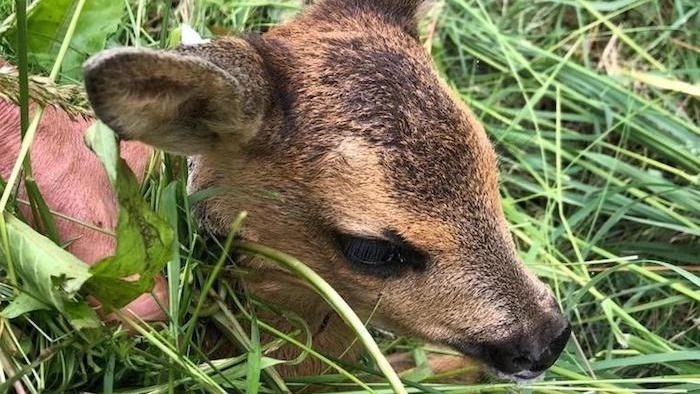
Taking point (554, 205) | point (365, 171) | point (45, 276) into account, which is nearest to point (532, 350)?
point (365, 171)

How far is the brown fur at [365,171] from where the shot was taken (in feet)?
7.95

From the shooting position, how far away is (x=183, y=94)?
224cm

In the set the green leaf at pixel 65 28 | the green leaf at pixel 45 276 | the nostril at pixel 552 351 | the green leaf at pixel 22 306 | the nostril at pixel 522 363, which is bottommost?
the nostril at pixel 522 363

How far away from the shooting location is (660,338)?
11.3 ft

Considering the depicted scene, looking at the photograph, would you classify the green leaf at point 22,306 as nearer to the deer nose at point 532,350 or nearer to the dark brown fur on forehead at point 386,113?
the dark brown fur on forehead at point 386,113

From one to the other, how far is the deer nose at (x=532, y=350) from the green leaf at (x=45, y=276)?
3.16 feet

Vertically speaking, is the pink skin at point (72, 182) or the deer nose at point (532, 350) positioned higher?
the pink skin at point (72, 182)

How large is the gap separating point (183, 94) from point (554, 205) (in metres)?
1.95

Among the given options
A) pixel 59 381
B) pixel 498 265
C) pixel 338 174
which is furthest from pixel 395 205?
pixel 59 381

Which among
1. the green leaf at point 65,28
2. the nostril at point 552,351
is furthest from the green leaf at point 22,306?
the nostril at point 552,351

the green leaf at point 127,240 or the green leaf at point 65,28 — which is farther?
the green leaf at point 65,28

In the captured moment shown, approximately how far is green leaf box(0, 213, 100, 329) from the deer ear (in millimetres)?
313

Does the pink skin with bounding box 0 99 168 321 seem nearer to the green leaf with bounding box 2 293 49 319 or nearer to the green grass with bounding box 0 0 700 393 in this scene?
the green grass with bounding box 0 0 700 393

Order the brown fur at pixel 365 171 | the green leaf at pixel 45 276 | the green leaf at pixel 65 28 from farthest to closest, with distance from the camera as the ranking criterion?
the green leaf at pixel 65 28
the brown fur at pixel 365 171
the green leaf at pixel 45 276
